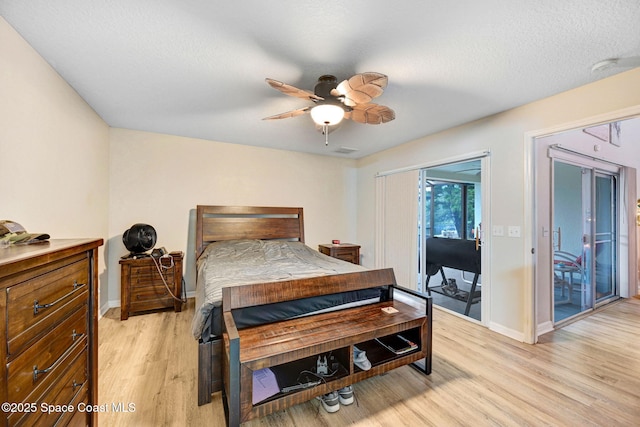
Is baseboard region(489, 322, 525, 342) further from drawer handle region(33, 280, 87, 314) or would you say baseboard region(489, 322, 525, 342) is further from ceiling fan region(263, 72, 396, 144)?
drawer handle region(33, 280, 87, 314)

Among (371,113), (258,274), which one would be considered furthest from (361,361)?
(371,113)

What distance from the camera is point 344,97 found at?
2012mm

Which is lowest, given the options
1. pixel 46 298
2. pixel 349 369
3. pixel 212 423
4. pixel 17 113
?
pixel 212 423

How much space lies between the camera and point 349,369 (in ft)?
5.46

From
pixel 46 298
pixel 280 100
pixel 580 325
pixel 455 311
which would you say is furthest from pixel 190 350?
pixel 580 325

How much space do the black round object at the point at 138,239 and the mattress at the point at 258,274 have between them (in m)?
0.65

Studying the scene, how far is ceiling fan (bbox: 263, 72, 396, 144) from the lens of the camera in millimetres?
1776

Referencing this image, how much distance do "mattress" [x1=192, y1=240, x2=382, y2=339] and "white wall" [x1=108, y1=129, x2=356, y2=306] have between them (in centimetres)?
73

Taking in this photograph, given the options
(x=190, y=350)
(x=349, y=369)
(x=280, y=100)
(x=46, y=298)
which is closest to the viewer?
(x=46, y=298)

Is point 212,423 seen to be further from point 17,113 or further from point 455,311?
point 455,311

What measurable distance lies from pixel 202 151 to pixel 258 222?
1327 millimetres

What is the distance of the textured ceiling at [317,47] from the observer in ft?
4.80

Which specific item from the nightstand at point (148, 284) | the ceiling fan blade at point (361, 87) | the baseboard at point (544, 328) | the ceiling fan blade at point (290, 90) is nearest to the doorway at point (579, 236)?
the baseboard at point (544, 328)

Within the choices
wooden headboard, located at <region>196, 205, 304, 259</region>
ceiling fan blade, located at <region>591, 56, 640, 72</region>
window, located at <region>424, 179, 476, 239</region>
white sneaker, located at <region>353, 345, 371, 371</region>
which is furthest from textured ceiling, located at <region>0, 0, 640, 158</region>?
window, located at <region>424, 179, 476, 239</region>
